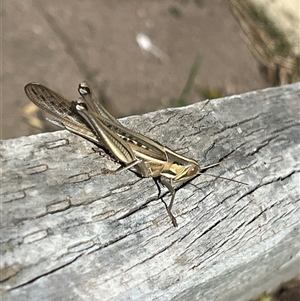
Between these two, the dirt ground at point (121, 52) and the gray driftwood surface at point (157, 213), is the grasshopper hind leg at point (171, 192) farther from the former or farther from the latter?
the dirt ground at point (121, 52)

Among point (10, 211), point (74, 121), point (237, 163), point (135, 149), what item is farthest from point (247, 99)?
point (10, 211)

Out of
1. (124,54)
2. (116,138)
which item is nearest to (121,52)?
(124,54)

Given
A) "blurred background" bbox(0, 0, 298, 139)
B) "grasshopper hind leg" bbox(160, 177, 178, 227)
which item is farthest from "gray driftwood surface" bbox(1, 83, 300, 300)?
"blurred background" bbox(0, 0, 298, 139)

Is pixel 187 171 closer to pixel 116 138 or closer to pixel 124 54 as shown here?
pixel 116 138

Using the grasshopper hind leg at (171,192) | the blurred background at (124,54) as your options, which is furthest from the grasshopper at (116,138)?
the blurred background at (124,54)

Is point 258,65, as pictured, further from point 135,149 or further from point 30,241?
point 30,241

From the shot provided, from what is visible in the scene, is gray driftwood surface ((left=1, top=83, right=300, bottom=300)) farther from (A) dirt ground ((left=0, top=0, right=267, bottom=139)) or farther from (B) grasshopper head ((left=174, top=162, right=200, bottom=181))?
(A) dirt ground ((left=0, top=0, right=267, bottom=139))
